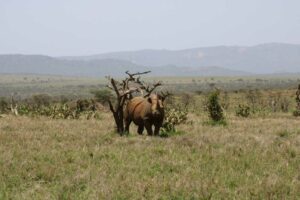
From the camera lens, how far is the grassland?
9.52m

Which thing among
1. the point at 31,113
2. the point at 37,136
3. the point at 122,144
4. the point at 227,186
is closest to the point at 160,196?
the point at 227,186

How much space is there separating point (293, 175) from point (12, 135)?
33.6 ft

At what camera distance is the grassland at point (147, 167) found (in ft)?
31.2

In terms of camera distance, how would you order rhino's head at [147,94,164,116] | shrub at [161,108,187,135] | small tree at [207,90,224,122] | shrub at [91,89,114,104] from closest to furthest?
rhino's head at [147,94,164,116] < shrub at [161,108,187,135] < small tree at [207,90,224,122] < shrub at [91,89,114,104]

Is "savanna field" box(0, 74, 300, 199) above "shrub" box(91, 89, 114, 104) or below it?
above

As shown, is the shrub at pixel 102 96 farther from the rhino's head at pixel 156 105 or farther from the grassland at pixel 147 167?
the grassland at pixel 147 167

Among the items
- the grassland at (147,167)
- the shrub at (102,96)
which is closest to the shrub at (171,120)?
the grassland at (147,167)

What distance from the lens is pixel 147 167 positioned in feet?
39.0

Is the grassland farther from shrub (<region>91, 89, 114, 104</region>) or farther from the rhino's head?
shrub (<region>91, 89, 114, 104</region>)

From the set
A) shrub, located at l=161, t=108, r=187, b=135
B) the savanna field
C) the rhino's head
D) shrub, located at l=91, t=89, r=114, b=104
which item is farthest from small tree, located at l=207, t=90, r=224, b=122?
shrub, located at l=91, t=89, r=114, b=104

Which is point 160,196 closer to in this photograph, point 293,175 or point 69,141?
point 293,175

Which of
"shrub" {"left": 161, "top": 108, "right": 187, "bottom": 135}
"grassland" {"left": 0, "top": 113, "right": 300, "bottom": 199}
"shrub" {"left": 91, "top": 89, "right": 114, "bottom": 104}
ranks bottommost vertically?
"shrub" {"left": 91, "top": 89, "right": 114, "bottom": 104}

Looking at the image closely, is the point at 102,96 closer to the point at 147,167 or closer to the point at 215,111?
the point at 215,111

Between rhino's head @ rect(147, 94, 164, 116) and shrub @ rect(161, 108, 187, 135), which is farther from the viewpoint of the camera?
shrub @ rect(161, 108, 187, 135)
